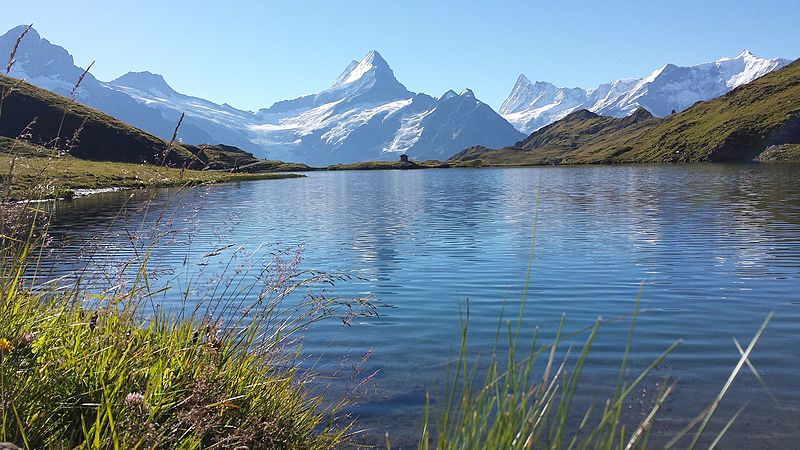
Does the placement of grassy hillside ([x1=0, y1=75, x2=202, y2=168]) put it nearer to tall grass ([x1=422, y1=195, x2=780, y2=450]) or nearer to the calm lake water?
the calm lake water

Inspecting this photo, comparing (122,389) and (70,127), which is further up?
(70,127)

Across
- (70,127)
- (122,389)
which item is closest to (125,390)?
(122,389)

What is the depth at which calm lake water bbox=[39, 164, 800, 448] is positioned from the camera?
32.6ft

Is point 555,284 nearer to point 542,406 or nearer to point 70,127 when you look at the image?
point 542,406

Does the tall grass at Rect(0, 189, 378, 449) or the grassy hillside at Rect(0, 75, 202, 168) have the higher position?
the grassy hillside at Rect(0, 75, 202, 168)

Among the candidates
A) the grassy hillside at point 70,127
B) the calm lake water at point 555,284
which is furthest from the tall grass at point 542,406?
the grassy hillside at point 70,127

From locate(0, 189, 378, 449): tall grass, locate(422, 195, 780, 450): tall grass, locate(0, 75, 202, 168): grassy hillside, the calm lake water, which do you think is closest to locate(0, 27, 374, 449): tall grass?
locate(0, 189, 378, 449): tall grass

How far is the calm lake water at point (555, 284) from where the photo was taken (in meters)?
9.93

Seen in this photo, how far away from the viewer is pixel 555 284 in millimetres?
20359

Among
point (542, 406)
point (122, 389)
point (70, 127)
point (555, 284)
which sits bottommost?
point (542, 406)

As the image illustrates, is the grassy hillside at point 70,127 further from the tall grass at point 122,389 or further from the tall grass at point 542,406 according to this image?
the tall grass at point 122,389

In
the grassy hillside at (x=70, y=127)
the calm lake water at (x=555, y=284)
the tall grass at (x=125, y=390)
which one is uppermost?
the grassy hillside at (x=70, y=127)

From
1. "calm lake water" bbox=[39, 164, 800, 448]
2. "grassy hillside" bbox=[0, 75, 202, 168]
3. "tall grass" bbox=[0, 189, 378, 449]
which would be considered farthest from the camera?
"grassy hillside" bbox=[0, 75, 202, 168]

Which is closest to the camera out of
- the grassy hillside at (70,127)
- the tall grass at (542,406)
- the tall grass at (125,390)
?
the tall grass at (542,406)
